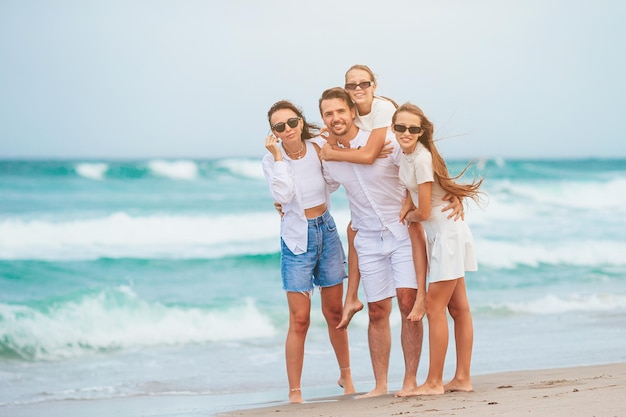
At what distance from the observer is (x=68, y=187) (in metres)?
21.6

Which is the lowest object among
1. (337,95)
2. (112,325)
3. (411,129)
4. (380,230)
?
(112,325)

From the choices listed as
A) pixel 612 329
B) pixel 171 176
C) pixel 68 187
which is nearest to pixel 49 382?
pixel 612 329

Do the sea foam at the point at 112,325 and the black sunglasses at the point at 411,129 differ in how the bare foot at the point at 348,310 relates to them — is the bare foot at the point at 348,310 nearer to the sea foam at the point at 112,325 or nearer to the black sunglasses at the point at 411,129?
the black sunglasses at the point at 411,129

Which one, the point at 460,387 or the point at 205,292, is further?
the point at 205,292

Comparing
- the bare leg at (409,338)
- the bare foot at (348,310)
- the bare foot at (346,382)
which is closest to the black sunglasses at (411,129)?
the bare leg at (409,338)

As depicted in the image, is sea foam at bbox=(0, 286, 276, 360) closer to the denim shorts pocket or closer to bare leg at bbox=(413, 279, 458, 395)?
the denim shorts pocket

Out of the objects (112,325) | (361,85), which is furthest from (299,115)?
(112,325)

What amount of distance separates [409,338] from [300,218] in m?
0.95

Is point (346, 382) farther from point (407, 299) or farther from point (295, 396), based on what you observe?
point (407, 299)

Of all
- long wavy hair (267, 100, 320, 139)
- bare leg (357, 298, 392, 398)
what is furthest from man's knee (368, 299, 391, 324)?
long wavy hair (267, 100, 320, 139)

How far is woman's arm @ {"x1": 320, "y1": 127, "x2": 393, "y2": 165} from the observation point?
→ 16.4 ft

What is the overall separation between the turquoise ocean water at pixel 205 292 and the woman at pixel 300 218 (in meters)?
0.88

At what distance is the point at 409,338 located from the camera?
510 cm

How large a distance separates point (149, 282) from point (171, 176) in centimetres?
1265
